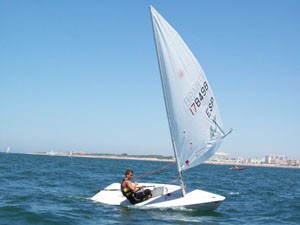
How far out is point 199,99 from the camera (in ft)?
44.9

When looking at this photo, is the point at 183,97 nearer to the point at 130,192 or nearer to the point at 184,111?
the point at 184,111

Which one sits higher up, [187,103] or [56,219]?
[187,103]

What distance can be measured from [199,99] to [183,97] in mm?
685

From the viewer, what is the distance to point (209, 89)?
13.9 meters

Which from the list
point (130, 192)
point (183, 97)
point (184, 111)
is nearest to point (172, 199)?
point (130, 192)

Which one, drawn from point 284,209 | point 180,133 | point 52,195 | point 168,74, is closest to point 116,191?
point 52,195

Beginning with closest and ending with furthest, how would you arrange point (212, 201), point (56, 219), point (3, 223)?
point (3, 223) < point (56, 219) < point (212, 201)

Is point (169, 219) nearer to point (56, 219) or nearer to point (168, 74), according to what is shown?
point (56, 219)

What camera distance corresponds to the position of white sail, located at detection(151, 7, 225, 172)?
13.1 metres

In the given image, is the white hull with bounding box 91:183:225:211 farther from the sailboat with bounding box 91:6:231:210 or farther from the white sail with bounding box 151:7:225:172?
the white sail with bounding box 151:7:225:172

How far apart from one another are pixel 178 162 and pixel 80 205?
3.77 m

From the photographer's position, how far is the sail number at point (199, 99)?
13.5 m

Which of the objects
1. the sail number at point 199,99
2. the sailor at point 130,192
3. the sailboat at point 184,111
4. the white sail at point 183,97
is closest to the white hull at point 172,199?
the sailboat at point 184,111

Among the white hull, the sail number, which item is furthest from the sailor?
the sail number
